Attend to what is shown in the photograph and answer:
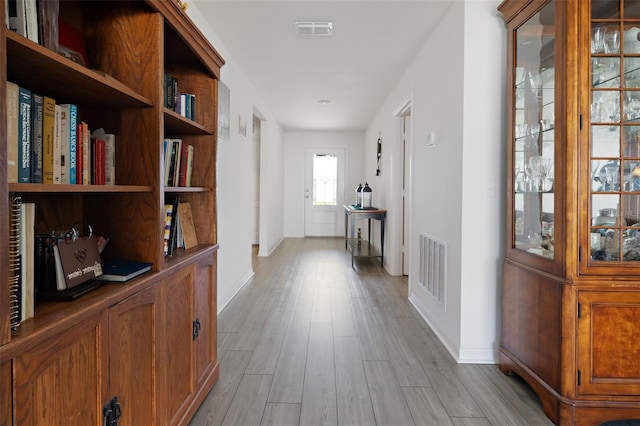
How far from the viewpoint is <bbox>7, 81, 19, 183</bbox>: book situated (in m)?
0.83

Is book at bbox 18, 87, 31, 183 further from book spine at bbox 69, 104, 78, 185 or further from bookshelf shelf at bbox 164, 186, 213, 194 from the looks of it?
bookshelf shelf at bbox 164, 186, 213, 194

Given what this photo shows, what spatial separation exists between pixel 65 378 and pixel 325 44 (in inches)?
126

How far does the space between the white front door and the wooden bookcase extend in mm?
6498

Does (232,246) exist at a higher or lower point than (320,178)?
lower

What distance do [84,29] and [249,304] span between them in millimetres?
2678

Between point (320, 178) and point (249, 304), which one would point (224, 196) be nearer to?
Answer: point (249, 304)

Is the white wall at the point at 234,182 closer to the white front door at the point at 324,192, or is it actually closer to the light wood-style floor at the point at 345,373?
the light wood-style floor at the point at 345,373

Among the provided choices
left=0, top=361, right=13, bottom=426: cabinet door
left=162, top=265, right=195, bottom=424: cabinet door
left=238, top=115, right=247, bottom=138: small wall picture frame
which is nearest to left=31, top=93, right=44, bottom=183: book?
left=0, top=361, right=13, bottom=426: cabinet door

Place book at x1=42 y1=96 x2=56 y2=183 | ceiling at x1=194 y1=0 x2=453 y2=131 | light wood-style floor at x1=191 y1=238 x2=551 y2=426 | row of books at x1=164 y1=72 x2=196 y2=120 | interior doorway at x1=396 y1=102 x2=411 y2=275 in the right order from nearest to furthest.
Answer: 1. book at x1=42 y1=96 x2=56 y2=183
2. row of books at x1=164 y1=72 x2=196 y2=120
3. light wood-style floor at x1=191 y1=238 x2=551 y2=426
4. ceiling at x1=194 y1=0 x2=453 y2=131
5. interior doorway at x1=396 y1=102 x2=411 y2=275

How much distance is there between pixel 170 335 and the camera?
1486 millimetres

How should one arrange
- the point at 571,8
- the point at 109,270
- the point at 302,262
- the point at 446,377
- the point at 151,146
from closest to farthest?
the point at 109,270 < the point at 151,146 < the point at 571,8 < the point at 446,377 < the point at 302,262

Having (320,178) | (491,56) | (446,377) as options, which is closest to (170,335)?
(446,377)

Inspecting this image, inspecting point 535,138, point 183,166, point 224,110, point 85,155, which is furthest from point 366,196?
point 85,155

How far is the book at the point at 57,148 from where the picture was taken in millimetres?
984
